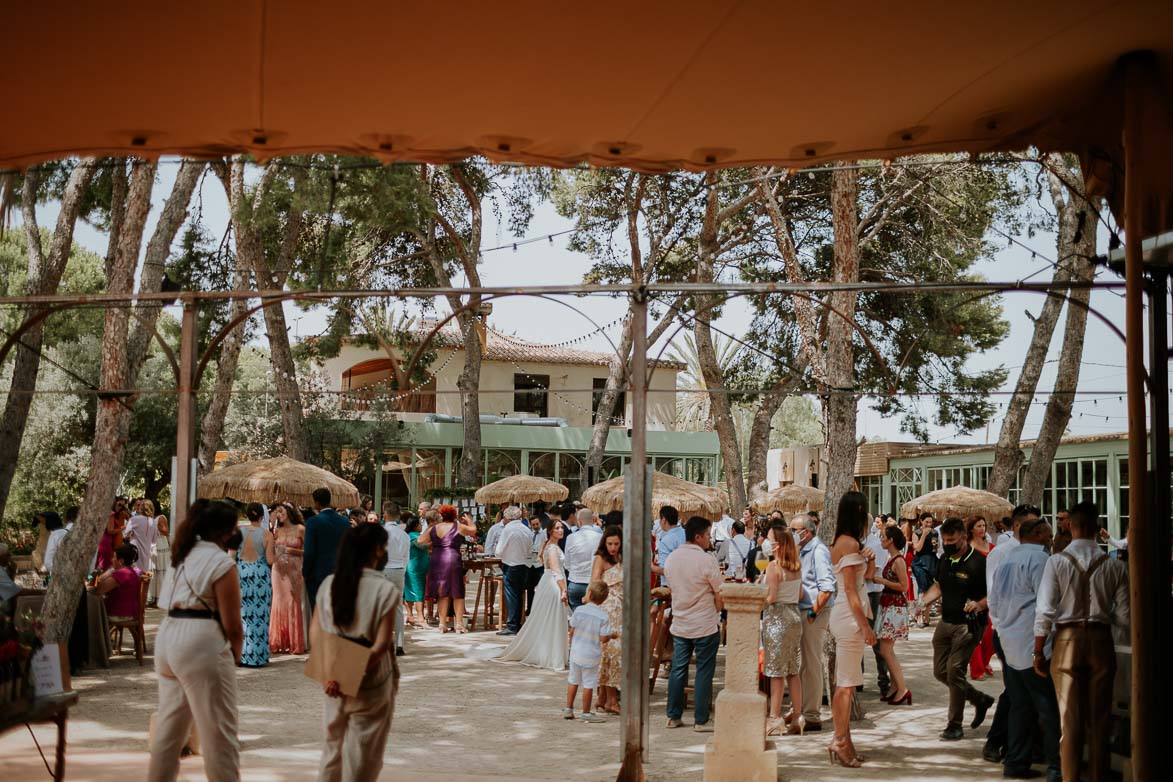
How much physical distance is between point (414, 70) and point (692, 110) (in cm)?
117

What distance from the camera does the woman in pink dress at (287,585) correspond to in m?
12.6

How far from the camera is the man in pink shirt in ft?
27.7

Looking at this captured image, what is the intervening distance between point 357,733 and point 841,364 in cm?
973

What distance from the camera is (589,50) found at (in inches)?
157

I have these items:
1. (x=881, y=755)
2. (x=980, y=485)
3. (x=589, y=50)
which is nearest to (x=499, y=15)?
(x=589, y=50)

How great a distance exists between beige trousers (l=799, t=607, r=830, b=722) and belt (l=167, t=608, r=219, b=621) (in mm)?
5210

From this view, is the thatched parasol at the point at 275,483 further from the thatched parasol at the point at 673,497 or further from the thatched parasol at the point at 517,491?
the thatched parasol at the point at 517,491

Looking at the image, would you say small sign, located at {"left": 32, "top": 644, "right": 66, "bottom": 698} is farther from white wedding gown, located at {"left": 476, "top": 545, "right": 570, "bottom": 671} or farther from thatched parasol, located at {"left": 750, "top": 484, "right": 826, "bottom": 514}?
thatched parasol, located at {"left": 750, "top": 484, "right": 826, "bottom": 514}

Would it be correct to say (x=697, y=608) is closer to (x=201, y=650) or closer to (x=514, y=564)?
(x=201, y=650)

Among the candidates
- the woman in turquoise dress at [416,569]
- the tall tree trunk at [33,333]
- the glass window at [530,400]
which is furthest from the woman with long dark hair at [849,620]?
the glass window at [530,400]

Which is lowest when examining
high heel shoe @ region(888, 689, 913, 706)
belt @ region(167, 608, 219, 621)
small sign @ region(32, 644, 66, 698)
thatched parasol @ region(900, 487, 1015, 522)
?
high heel shoe @ region(888, 689, 913, 706)

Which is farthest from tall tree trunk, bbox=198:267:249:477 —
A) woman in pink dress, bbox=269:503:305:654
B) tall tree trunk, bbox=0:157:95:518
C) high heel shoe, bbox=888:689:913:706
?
high heel shoe, bbox=888:689:913:706

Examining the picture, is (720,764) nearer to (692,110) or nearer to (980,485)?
(692,110)

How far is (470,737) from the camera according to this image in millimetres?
8562
